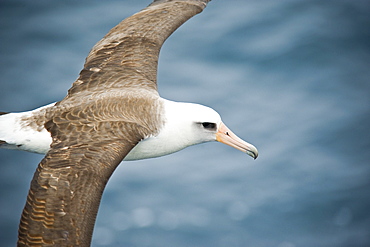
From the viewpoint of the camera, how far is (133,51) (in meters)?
10.9

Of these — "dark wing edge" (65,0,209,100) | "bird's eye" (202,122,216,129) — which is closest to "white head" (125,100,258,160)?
"bird's eye" (202,122,216,129)

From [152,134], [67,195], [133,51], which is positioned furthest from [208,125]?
[67,195]

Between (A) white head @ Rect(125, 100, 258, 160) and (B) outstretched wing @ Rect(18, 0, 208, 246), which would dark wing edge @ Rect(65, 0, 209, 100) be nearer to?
(B) outstretched wing @ Rect(18, 0, 208, 246)

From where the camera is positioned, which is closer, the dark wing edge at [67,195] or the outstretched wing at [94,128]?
the dark wing edge at [67,195]

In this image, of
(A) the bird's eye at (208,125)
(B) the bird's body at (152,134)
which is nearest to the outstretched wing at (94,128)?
(B) the bird's body at (152,134)

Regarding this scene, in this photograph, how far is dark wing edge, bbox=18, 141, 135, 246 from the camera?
774 centimetres

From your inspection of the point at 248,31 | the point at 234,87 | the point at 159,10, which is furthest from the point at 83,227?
the point at 248,31

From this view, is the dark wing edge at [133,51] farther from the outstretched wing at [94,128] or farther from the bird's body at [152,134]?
the bird's body at [152,134]

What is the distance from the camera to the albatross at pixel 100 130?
7.90 meters

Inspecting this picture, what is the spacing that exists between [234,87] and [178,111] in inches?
204

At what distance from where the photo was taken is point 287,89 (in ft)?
48.8

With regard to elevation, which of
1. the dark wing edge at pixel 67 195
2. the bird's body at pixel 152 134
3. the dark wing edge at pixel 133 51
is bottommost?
the dark wing edge at pixel 67 195

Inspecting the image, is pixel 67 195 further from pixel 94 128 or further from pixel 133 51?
pixel 133 51

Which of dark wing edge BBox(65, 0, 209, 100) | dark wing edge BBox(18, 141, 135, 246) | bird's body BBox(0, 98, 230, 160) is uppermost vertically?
dark wing edge BBox(65, 0, 209, 100)
